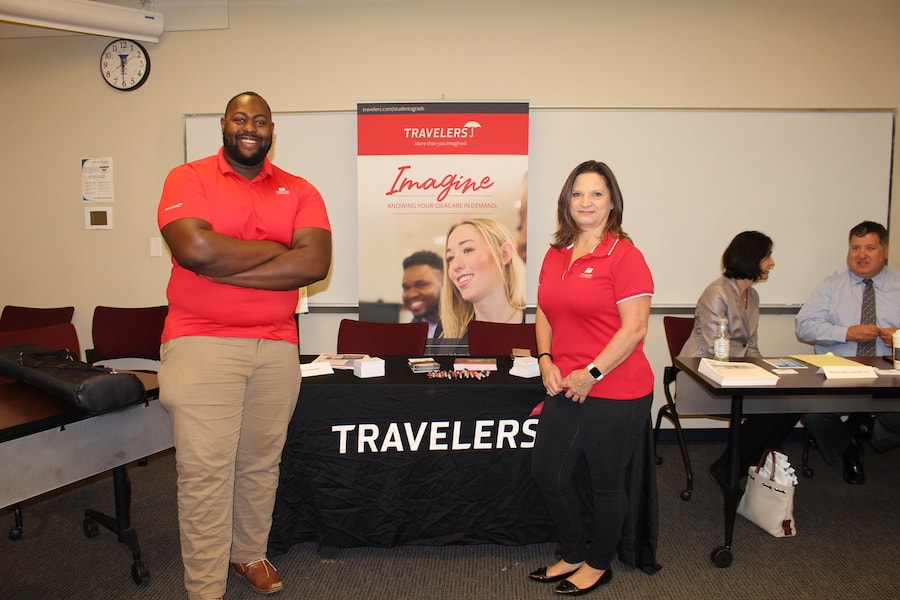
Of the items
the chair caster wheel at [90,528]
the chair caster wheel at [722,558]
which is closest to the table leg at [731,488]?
the chair caster wheel at [722,558]

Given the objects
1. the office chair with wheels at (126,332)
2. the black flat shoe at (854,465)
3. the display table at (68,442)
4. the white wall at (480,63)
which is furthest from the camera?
the white wall at (480,63)

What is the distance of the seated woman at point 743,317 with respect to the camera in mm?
3057

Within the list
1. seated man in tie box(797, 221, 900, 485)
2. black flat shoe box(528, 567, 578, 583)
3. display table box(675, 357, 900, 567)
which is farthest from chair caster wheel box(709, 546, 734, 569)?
seated man in tie box(797, 221, 900, 485)

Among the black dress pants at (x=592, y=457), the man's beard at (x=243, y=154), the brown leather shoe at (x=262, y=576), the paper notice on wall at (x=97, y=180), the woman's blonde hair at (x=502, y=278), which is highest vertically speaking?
the paper notice on wall at (x=97, y=180)

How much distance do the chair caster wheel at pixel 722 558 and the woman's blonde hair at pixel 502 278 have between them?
1.87 meters

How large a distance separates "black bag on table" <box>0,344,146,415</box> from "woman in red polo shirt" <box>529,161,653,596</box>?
1471mm

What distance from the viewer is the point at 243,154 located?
6.49 ft

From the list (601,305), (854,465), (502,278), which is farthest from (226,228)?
(854,465)

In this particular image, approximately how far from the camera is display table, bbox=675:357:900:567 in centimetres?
229

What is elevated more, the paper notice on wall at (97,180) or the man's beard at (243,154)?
the paper notice on wall at (97,180)

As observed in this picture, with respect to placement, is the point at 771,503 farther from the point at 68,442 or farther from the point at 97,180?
the point at 97,180

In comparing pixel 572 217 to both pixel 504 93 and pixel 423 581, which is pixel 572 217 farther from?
pixel 504 93

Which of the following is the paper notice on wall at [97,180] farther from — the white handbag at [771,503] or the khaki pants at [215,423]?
the white handbag at [771,503]

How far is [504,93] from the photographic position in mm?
3920
